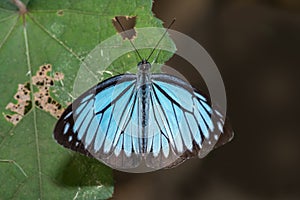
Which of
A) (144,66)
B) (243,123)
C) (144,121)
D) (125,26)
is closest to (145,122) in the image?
(144,121)

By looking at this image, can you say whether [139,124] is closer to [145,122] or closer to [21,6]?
[145,122]

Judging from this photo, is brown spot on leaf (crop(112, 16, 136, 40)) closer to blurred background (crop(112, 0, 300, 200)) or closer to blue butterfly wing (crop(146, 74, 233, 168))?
blue butterfly wing (crop(146, 74, 233, 168))

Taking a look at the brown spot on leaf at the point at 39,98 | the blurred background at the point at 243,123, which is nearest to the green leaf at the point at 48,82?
the brown spot on leaf at the point at 39,98

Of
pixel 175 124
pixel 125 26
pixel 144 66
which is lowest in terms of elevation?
pixel 175 124

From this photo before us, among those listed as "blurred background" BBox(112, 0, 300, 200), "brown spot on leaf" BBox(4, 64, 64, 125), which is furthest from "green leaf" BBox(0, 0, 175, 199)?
"blurred background" BBox(112, 0, 300, 200)

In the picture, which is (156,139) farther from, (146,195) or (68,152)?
(146,195)

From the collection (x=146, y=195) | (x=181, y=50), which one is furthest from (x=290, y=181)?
(x=181, y=50)
